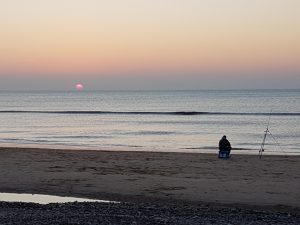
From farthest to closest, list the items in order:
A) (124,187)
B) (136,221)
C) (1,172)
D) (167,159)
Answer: (167,159) < (1,172) < (124,187) < (136,221)

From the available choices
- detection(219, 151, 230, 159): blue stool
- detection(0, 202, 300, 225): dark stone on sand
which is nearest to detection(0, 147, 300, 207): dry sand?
detection(219, 151, 230, 159): blue stool

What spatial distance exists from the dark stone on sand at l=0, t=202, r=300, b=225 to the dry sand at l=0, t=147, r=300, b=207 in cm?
209

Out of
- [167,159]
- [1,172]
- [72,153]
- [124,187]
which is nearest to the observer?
[124,187]

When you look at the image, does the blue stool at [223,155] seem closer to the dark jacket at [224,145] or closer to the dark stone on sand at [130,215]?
the dark jacket at [224,145]

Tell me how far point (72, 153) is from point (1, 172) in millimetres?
7888

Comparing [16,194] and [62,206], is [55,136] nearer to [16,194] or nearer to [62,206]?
[16,194]

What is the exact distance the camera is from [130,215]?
12914 mm

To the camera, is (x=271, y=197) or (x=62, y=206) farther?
(x=271, y=197)

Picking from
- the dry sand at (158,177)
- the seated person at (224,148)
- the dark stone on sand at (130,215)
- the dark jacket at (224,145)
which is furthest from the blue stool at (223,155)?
the dark stone on sand at (130,215)

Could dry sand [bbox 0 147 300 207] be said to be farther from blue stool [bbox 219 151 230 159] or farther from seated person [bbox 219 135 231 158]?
seated person [bbox 219 135 231 158]

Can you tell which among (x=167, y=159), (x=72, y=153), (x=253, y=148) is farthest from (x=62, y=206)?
(x=253, y=148)

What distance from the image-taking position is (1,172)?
72.5 feet

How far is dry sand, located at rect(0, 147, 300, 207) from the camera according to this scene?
1703 cm

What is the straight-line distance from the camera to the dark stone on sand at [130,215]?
1220 centimetres
